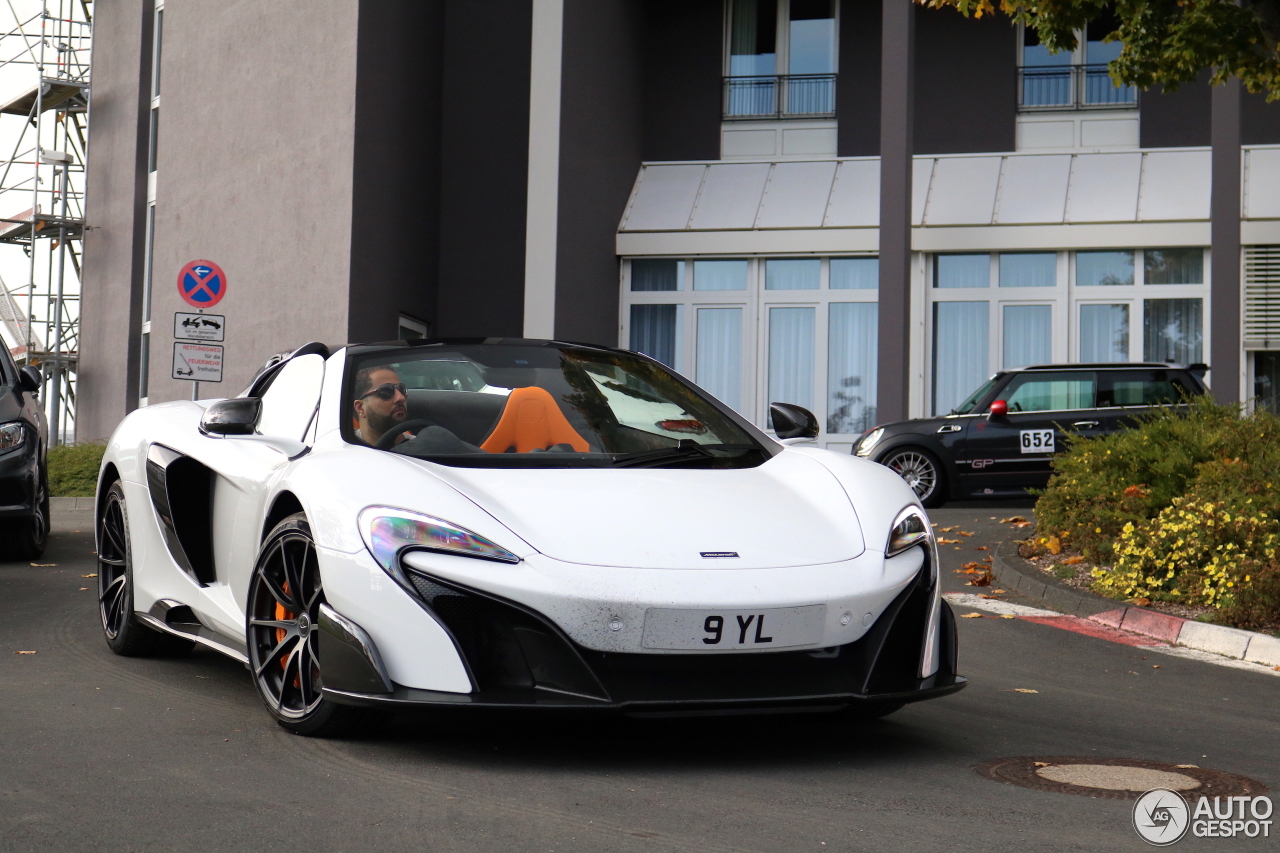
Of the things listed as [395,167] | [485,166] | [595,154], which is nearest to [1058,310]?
[595,154]

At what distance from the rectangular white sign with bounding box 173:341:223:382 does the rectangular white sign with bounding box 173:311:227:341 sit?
82mm

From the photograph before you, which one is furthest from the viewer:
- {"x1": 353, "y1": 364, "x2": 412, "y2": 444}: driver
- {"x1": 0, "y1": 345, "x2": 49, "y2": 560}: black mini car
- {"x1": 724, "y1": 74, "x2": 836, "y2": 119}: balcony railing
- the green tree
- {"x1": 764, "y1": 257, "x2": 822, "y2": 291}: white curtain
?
{"x1": 724, "y1": 74, "x2": 836, "y2": 119}: balcony railing

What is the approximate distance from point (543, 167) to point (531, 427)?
16.1 m

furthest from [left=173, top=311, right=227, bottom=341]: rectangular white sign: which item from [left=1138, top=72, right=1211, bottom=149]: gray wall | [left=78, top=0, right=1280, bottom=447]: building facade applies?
[left=1138, top=72, right=1211, bottom=149]: gray wall

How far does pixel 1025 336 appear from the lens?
883 inches

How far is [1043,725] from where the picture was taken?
17.3 ft

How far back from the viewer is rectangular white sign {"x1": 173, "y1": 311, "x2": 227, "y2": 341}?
15539 mm

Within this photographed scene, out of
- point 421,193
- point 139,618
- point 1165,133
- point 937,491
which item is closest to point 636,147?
point 421,193

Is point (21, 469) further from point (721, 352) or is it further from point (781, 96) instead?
point (781, 96)

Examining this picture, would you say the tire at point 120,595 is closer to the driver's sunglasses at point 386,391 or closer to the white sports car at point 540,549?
the white sports car at point 540,549

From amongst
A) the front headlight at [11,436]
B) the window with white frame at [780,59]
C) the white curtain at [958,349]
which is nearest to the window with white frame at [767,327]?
the white curtain at [958,349]

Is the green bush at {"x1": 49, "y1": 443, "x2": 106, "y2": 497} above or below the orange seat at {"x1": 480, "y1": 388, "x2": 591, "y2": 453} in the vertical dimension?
below

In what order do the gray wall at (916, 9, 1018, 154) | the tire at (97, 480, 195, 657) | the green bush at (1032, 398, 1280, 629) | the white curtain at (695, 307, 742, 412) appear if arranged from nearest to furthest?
the tire at (97, 480, 195, 657) < the green bush at (1032, 398, 1280, 629) < the gray wall at (916, 9, 1018, 154) < the white curtain at (695, 307, 742, 412)

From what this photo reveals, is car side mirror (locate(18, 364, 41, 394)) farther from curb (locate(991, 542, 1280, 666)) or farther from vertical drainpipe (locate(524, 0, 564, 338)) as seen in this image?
vertical drainpipe (locate(524, 0, 564, 338))
